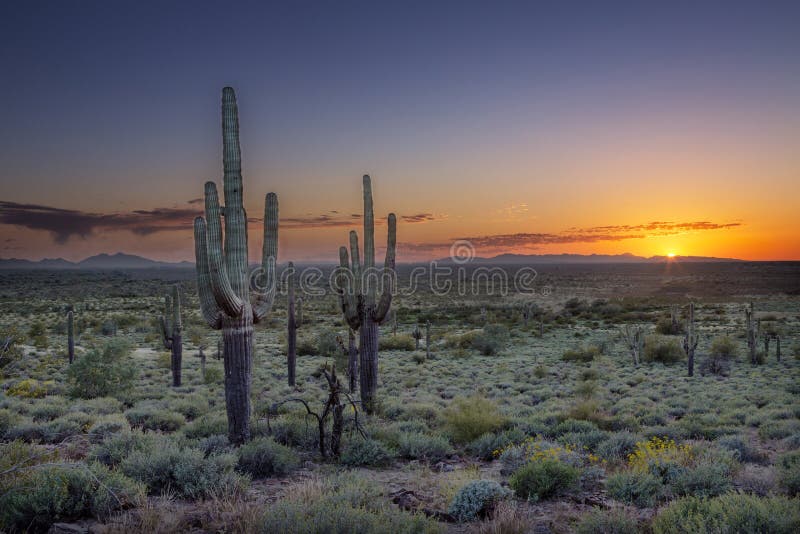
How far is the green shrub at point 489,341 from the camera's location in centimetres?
3062

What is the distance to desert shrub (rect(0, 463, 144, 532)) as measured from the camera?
5.53 metres

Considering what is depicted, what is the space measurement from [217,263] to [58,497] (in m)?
4.33

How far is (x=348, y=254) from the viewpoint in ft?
49.2

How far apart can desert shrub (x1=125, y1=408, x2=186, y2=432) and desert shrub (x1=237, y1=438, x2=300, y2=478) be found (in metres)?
4.49

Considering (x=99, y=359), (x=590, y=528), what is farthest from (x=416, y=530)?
(x=99, y=359)

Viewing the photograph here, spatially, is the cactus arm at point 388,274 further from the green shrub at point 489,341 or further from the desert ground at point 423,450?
the green shrub at point 489,341

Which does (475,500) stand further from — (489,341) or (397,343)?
(397,343)

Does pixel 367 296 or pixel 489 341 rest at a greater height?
pixel 367 296

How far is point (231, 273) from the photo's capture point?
9633 mm

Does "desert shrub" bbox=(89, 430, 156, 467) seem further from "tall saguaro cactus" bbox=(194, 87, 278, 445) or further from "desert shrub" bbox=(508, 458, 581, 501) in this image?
"desert shrub" bbox=(508, 458, 581, 501)

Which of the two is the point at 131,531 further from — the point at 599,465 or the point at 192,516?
the point at 599,465

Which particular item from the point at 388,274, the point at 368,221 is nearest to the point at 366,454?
the point at 388,274

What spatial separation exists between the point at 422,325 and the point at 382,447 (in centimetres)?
3646

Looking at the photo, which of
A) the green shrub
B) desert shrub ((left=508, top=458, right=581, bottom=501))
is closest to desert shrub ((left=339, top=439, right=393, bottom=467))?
desert shrub ((left=508, top=458, right=581, bottom=501))
